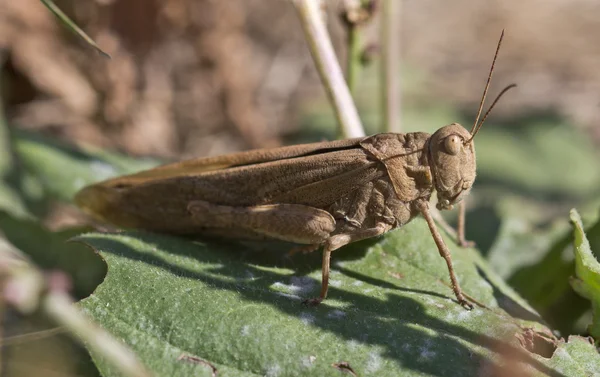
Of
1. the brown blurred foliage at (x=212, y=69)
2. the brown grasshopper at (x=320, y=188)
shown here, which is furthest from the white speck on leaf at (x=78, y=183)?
the brown blurred foliage at (x=212, y=69)

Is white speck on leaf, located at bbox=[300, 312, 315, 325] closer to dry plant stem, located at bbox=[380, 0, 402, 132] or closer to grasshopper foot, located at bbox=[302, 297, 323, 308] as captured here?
grasshopper foot, located at bbox=[302, 297, 323, 308]

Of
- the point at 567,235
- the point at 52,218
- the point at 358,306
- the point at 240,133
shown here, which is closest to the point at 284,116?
the point at 240,133

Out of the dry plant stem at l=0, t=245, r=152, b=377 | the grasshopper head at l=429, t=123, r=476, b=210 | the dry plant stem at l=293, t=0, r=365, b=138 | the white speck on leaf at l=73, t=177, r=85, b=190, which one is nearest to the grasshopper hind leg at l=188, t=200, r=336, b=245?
the grasshopper head at l=429, t=123, r=476, b=210

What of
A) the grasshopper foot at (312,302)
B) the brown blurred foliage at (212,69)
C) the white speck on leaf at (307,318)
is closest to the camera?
the white speck on leaf at (307,318)

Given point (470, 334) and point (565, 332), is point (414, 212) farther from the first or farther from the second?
point (565, 332)

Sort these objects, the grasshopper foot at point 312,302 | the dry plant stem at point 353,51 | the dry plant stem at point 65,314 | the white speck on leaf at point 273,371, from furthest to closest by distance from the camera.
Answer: the dry plant stem at point 353,51, the grasshopper foot at point 312,302, the white speck on leaf at point 273,371, the dry plant stem at point 65,314

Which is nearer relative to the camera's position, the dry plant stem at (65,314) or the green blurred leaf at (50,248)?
the dry plant stem at (65,314)

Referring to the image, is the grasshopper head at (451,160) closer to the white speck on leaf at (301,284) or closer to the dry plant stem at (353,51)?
the white speck on leaf at (301,284)
